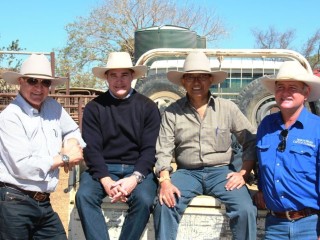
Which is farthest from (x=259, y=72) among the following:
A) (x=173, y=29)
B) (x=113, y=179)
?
(x=113, y=179)

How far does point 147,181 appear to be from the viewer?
3568 mm

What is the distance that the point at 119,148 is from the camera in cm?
372

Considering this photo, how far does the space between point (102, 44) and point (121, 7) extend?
2374mm

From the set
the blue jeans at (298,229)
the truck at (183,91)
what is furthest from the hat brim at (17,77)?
the blue jeans at (298,229)

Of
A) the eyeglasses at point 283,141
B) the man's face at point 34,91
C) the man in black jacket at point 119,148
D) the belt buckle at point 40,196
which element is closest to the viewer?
the eyeglasses at point 283,141

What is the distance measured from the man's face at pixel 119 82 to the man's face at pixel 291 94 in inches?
45.5

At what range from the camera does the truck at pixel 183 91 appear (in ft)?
11.2

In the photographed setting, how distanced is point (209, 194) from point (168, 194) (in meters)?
0.37

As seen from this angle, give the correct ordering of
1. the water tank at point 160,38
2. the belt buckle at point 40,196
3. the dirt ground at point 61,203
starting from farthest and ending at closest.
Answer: the water tank at point 160,38 → the dirt ground at point 61,203 → the belt buckle at point 40,196

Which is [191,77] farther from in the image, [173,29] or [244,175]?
[173,29]

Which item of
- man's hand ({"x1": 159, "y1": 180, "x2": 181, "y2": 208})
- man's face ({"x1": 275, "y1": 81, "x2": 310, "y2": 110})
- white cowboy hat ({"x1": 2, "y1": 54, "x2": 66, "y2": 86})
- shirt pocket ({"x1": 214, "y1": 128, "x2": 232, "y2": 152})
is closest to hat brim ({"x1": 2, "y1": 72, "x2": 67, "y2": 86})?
white cowboy hat ({"x1": 2, "y1": 54, "x2": 66, "y2": 86})

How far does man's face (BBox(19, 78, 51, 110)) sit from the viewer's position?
3.28m

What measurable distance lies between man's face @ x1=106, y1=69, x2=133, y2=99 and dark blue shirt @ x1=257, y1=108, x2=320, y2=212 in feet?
3.96

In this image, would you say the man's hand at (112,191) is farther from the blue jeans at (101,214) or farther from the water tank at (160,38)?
the water tank at (160,38)
